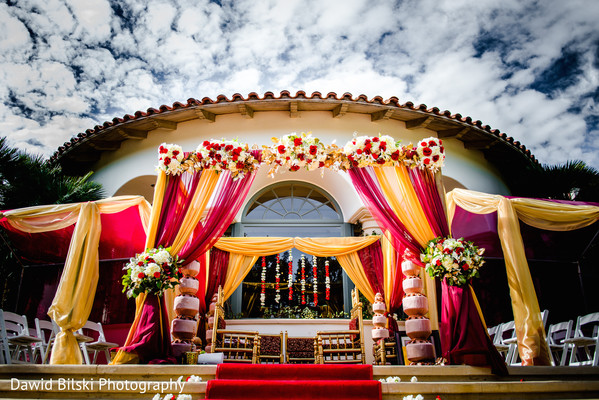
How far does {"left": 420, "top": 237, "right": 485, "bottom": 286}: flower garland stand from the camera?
5.08m

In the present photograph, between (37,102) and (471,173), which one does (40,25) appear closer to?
(37,102)

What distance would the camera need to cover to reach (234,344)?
297 inches

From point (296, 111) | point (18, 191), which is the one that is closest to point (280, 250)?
point (296, 111)

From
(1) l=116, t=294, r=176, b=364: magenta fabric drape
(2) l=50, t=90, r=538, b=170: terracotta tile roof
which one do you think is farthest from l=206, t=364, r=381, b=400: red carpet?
(2) l=50, t=90, r=538, b=170: terracotta tile roof

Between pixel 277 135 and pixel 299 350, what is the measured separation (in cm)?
484

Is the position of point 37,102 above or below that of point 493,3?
below

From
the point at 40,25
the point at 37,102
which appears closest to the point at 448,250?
the point at 40,25

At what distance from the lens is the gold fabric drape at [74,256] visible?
17.4ft

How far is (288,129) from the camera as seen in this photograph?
9430 mm

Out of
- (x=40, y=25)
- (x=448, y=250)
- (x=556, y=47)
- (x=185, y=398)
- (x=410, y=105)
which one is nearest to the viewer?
(x=185, y=398)

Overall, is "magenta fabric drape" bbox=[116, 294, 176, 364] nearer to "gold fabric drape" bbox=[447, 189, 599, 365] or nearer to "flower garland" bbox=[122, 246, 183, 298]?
"flower garland" bbox=[122, 246, 183, 298]

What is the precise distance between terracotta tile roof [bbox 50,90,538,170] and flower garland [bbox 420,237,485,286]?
434cm

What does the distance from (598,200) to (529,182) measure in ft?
4.26

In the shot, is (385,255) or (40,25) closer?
(40,25)
